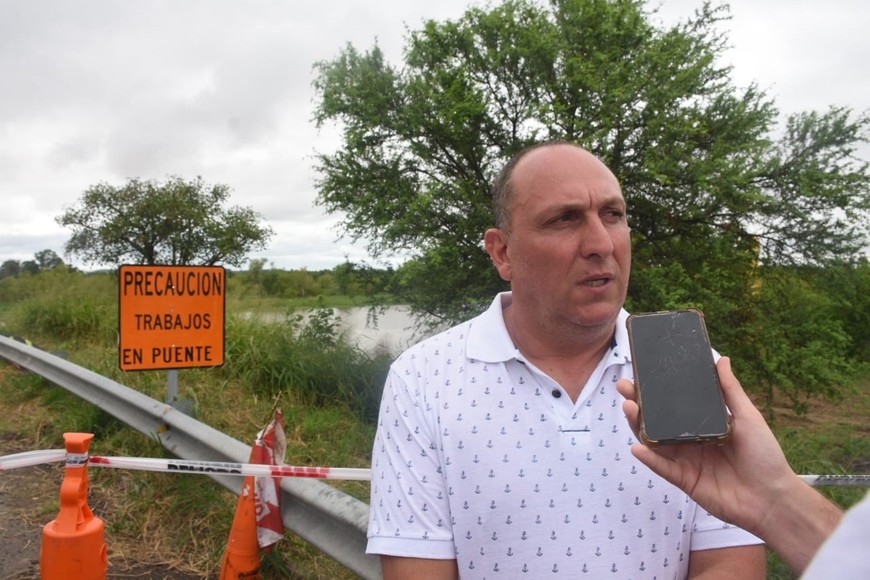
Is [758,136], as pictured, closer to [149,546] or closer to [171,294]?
[171,294]

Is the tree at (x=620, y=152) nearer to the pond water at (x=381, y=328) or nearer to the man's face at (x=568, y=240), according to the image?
the pond water at (x=381, y=328)

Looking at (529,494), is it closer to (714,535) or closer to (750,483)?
(714,535)

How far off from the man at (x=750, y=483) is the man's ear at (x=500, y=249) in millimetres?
847

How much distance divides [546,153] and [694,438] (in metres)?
1.13

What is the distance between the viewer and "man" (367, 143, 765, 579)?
1915mm

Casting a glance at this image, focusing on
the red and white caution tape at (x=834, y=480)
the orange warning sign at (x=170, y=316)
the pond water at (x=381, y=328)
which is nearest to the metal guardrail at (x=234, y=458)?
the orange warning sign at (x=170, y=316)

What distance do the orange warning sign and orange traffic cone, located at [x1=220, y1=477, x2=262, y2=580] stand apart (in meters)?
1.93

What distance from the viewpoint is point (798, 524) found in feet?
4.39

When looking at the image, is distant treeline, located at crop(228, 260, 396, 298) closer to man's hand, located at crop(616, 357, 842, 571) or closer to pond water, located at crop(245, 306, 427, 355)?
pond water, located at crop(245, 306, 427, 355)

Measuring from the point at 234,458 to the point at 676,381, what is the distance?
280 cm

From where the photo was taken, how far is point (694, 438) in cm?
150

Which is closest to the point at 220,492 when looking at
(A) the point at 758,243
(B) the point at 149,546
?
(B) the point at 149,546

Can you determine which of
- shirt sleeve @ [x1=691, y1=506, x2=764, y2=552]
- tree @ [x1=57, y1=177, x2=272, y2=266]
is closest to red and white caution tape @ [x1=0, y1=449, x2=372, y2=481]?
shirt sleeve @ [x1=691, y1=506, x2=764, y2=552]

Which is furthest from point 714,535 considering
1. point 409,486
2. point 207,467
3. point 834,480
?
point 207,467
